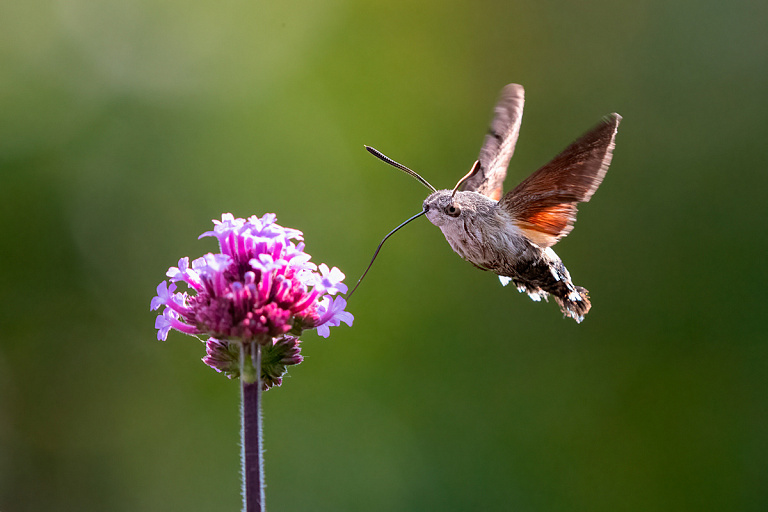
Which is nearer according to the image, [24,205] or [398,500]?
[398,500]

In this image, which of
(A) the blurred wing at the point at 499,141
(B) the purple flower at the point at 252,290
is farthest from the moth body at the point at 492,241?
(B) the purple flower at the point at 252,290

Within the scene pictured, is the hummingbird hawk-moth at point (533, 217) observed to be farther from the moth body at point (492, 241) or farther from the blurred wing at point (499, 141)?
the blurred wing at point (499, 141)

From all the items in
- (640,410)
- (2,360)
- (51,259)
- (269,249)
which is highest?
(51,259)

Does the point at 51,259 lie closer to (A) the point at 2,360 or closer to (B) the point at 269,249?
(A) the point at 2,360

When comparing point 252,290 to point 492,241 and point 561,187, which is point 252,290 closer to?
point 492,241

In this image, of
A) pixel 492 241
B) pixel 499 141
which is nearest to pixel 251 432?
pixel 492 241

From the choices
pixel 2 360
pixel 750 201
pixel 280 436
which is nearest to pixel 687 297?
pixel 750 201

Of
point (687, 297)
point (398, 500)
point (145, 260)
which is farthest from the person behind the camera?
point (145, 260)
